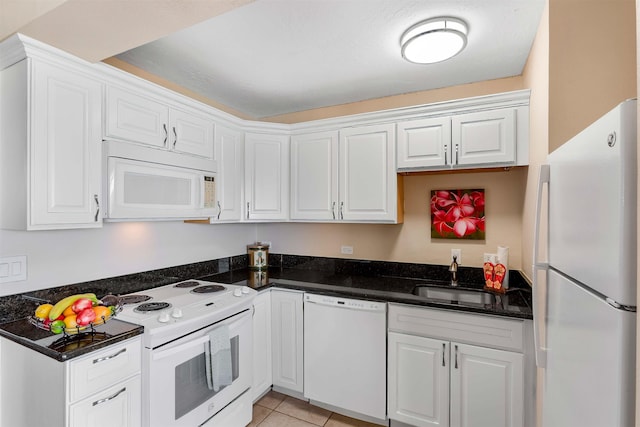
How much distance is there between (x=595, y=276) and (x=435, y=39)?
4.89ft

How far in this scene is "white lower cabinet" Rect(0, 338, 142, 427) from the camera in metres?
1.29

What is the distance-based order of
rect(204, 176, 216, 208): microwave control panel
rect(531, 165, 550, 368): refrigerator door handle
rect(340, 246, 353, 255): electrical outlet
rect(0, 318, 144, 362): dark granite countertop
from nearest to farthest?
rect(531, 165, 550, 368): refrigerator door handle < rect(0, 318, 144, 362): dark granite countertop < rect(204, 176, 216, 208): microwave control panel < rect(340, 246, 353, 255): electrical outlet

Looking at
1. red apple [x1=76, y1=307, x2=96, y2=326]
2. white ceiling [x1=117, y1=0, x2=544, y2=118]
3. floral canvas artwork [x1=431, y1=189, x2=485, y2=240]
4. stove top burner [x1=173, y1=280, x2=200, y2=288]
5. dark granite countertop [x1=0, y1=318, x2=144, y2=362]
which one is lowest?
dark granite countertop [x1=0, y1=318, x2=144, y2=362]

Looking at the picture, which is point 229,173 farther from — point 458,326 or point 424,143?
point 458,326

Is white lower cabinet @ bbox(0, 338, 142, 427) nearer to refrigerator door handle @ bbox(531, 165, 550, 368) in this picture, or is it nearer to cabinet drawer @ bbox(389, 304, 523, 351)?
cabinet drawer @ bbox(389, 304, 523, 351)

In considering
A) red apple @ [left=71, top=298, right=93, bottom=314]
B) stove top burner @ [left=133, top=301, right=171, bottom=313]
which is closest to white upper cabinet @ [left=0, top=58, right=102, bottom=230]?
red apple @ [left=71, top=298, right=93, bottom=314]

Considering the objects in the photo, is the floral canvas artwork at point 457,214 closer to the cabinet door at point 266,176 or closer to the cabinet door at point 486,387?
the cabinet door at point 486,387

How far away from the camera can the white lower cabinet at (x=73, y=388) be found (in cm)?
129

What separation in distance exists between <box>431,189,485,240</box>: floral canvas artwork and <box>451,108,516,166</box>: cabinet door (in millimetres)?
373

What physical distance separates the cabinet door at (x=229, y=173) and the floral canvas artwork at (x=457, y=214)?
162 centimetres

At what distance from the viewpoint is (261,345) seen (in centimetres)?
238

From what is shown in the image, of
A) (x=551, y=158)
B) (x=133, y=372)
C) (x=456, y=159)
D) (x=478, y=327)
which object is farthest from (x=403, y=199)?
(x=133, y=372)

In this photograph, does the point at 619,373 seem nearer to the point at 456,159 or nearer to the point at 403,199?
the point at 456,159

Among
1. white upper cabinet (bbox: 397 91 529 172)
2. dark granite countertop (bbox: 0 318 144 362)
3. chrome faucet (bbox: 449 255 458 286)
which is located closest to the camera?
dark granite countertop (bbox: 0 318 144 362)
